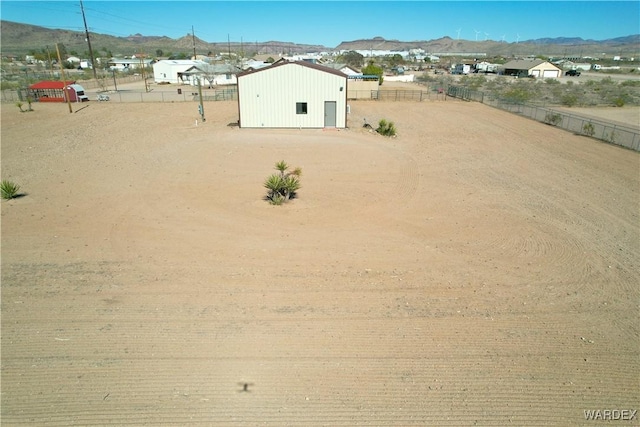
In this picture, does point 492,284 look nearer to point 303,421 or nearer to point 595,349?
point 595,349

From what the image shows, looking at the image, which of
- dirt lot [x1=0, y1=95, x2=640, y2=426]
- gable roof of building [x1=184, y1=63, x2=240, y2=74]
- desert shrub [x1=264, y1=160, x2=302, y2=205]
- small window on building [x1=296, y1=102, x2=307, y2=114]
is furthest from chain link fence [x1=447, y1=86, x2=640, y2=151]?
gable roof of building [x1=184, y1=63, x2=240, y2=74]

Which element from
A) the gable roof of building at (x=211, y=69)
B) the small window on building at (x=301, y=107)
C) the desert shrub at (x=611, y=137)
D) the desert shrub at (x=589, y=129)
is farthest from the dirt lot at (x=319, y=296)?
the gable roof of building at (x=211, y=69)

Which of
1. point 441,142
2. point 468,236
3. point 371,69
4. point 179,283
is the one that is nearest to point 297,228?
point 179,283

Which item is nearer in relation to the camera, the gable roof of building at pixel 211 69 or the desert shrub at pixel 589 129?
the desert shrub at pixel 589 129

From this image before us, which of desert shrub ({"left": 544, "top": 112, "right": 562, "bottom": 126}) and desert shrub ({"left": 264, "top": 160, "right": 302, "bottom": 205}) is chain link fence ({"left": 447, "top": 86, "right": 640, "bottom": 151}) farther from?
desert shrub ({"left": 264, "top": 160, "right": 302, "bottom": 205})

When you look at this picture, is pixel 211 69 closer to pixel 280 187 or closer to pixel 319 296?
pixel 280 187

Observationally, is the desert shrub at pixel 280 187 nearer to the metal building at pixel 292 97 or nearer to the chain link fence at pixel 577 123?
the metal building at pixel 292 97
